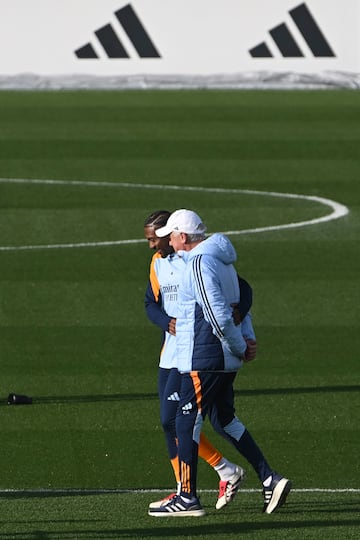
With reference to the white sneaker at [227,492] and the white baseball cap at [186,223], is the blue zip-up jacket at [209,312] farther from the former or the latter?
the white sneaker at [227,492]

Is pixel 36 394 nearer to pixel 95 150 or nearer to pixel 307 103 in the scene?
pixel 95 150

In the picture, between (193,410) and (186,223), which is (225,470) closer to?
(193,410)

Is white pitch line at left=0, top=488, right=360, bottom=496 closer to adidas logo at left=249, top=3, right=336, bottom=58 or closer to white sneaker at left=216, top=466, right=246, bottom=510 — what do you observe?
white sneaker at left=216, top=466, right=246, bottom=510

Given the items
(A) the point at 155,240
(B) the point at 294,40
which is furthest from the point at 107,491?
(B) the point at 294,40

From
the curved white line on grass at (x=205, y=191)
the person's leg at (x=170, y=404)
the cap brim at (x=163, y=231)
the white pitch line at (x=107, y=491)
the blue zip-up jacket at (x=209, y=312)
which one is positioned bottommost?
the curved white line on grass at (x=205, y=191)

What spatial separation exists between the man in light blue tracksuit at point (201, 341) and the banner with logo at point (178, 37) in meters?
28.1

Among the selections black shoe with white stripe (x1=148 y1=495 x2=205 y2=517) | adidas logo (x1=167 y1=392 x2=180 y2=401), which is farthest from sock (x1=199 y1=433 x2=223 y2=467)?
black shoe with white stripe (x1=148 y1=495 x2=205 y2=517)

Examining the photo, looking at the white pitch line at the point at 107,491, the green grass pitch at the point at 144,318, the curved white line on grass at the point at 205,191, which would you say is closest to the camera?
the green grass pitch at the point at 144,318

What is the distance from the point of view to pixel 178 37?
37938mm

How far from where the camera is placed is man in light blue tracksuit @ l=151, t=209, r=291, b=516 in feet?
31.7

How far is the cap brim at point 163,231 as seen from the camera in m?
9.97

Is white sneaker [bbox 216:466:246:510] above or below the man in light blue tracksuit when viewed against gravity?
below

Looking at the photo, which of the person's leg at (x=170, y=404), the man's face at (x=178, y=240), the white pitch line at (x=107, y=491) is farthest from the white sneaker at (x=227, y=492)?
the man's face at (x=178, y=240)

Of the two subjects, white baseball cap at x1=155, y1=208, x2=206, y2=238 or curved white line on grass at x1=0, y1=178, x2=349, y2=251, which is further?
curved white line on grass at x1=0, y1=178, x2=349, y2=251
